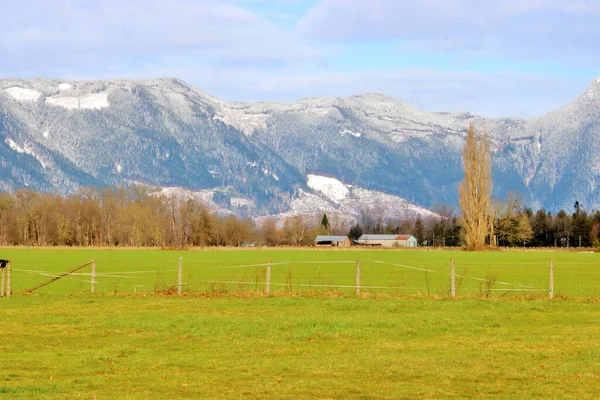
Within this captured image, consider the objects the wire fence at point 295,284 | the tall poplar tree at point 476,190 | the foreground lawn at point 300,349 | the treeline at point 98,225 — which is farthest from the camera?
the treeline at point 98,225

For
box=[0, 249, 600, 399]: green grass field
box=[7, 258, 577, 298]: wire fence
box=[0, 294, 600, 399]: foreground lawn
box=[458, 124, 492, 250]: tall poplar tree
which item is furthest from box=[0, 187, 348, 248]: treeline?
box=[0, 294, 600, 399]: foreground lawn

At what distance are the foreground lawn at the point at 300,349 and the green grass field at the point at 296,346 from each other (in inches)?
1.5

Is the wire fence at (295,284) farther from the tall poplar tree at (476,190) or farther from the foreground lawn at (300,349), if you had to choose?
the tall poplar tree at (476,190)

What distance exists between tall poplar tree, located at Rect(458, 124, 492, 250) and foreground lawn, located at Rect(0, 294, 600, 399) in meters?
97.0

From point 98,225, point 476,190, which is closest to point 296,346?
point 476,190

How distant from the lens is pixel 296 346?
22.2m

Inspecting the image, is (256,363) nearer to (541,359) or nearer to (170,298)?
(541,359)

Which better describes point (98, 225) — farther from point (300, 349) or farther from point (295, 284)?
point (300, 349)

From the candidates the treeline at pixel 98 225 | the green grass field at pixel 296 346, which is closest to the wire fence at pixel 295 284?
the green grass field at pixel 296 346

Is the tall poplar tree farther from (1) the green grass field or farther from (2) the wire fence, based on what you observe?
(1) the green grass field

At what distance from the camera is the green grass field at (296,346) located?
1639 cm

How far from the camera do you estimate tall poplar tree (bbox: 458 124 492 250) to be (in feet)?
422

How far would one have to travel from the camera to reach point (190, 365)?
62.4 feet

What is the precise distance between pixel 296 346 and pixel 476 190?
371 ft
